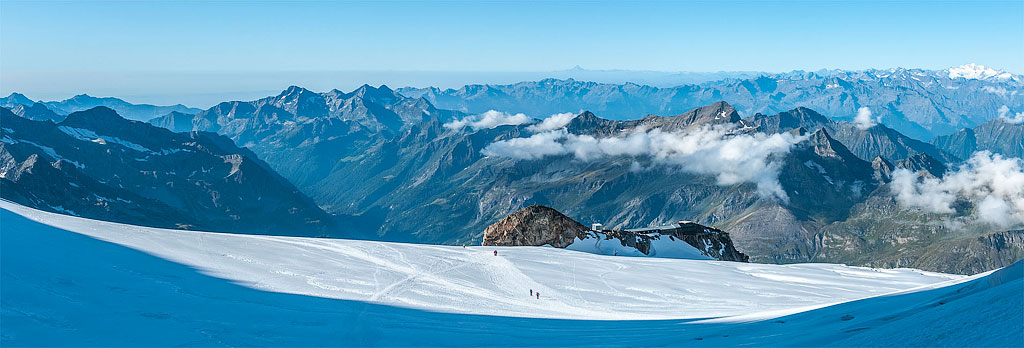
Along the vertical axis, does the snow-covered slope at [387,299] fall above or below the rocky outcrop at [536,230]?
above

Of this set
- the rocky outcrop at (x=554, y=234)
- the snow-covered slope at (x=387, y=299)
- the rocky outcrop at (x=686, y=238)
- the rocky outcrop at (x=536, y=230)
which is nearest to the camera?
the snow-covered slope at (x=387, y=299)

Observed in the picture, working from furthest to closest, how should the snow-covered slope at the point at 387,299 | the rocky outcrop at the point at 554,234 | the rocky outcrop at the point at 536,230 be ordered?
1. the rocky outcrop at the point at 554,234
2. the rocky outcrop at the point at 536,230
3. the snow-covered slope at the point at 387,299

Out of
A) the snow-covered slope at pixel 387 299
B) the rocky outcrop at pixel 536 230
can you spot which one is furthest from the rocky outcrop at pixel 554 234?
the snow-covered slope at pixel 387 299

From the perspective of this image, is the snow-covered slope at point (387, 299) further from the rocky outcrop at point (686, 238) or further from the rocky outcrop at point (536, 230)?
the rocky outcrop at point (686, 238)

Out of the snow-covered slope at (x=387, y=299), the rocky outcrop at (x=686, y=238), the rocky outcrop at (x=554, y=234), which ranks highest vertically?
the snow-covered slope at (x=387, y=299)

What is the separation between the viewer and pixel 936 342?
60.4 ft

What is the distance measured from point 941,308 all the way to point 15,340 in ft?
119

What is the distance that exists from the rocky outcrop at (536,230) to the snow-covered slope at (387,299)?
3169 centimetres

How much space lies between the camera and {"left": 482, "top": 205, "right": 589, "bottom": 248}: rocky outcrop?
296 feet

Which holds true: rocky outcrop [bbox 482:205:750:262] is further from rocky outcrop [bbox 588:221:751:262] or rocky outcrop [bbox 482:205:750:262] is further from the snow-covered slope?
the snow-covered slope

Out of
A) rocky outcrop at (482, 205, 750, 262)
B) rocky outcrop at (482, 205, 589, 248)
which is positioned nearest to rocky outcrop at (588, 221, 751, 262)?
rocky outcrop at (482, 205, 750, 262)

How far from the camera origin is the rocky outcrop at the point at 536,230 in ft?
296

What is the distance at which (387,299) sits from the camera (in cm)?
3641

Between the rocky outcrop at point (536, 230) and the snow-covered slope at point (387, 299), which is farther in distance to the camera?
the rocky outcrop at point (536, 230)
